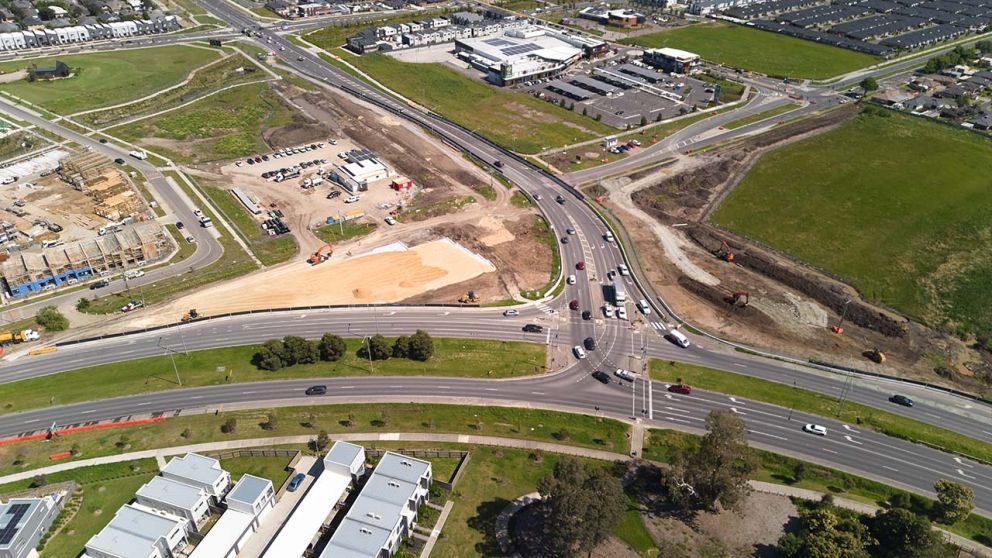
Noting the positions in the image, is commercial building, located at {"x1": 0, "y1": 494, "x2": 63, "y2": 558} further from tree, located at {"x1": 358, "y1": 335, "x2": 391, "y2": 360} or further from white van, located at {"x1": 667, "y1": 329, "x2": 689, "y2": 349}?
white van, located at {"x1": 667, "y1": 329, "x2": 689, "y2": 349}

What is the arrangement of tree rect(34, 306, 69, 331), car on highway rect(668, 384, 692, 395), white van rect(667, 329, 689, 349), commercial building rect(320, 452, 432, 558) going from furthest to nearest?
tree rect(34, 306, 69, 331), white van rect(667, 329, 689, 349), car on highway rect(668, 384, 692, 395), commercial building rect(320, 452, 432, 558)

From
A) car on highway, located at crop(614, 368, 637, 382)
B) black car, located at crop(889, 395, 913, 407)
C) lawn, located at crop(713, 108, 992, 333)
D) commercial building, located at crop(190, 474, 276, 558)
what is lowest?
commercial building, located at crop(190, 474, 276, 558)

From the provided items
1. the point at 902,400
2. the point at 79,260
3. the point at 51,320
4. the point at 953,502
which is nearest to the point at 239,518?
the point at 51,320

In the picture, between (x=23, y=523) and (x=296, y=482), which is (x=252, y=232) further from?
(x=23, y=523)

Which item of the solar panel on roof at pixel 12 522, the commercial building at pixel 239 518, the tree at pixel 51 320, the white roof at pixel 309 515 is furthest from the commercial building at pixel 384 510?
the tree at pixel 51 320

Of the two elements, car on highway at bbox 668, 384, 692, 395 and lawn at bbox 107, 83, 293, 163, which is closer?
car on highway at bbox 668, 384, 692, 395

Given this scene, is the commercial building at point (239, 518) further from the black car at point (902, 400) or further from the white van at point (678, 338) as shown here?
the black car at point (902, 400)

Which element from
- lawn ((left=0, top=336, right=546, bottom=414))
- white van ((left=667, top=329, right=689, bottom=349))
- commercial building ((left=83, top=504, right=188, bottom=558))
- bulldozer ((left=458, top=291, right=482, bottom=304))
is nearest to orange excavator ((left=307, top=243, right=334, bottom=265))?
lawn ((left=0, top=336, right=546, bottom=414))

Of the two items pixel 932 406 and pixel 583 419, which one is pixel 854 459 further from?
pixel 583 419
